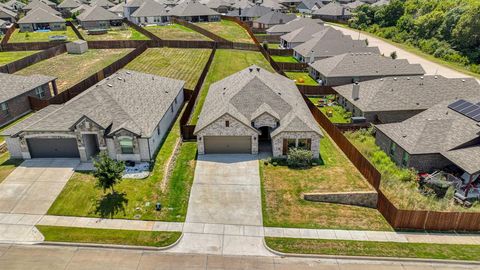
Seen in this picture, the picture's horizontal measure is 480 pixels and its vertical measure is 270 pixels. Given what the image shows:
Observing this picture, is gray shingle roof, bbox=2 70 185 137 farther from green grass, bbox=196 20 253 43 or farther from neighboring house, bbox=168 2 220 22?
neighboring house, bbox=168 2 220 22

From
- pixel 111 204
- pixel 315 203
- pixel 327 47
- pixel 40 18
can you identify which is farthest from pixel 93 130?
pixel 40 18

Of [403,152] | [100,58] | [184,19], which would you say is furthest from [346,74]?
[184,19]

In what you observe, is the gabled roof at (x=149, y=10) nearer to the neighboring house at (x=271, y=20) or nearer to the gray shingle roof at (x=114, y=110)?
the neighboring house at (x=271, y=20)

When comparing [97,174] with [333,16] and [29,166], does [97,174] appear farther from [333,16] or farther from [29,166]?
[333,16]

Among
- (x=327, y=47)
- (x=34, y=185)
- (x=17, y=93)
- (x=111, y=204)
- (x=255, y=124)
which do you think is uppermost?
(x=327, y=47)

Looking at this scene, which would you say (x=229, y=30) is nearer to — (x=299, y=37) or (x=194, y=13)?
(x=194, y=13)

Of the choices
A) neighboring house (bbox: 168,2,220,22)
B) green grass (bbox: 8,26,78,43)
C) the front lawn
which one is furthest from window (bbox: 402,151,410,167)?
neighboring house (bbox: 168,2,220,22)
